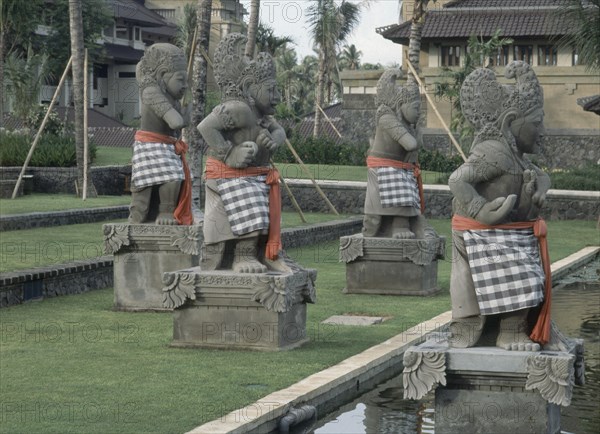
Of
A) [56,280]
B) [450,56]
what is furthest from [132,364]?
[450,56]

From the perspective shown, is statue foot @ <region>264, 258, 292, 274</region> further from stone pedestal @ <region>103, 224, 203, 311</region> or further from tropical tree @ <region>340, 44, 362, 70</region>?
tropical tree @ <region>340, 44, 362, 70</region>

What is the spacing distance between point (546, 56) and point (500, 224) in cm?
4185

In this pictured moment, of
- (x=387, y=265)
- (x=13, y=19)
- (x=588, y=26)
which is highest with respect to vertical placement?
(x=13, y=19)

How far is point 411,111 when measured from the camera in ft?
48.5

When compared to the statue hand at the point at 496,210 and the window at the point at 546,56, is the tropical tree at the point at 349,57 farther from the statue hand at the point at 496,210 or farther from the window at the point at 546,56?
the statue hand at the point at 496,210

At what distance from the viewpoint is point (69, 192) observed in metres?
28.5

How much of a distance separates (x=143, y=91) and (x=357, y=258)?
3646mm

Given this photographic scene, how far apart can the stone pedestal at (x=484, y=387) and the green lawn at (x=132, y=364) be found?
1.53 m

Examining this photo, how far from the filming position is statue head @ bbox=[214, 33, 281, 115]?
37.1 feet

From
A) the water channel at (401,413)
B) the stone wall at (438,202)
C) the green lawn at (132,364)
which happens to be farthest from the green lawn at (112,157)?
the water channel at (401,413)

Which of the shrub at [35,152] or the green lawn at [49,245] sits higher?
the shrub at [35,152]

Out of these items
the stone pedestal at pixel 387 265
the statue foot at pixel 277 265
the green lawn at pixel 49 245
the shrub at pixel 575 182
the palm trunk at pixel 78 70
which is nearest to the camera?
the statue foot at pixel 277 265

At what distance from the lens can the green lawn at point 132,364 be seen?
8500 millimetres

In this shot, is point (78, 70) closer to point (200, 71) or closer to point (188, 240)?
point (200, 71)
